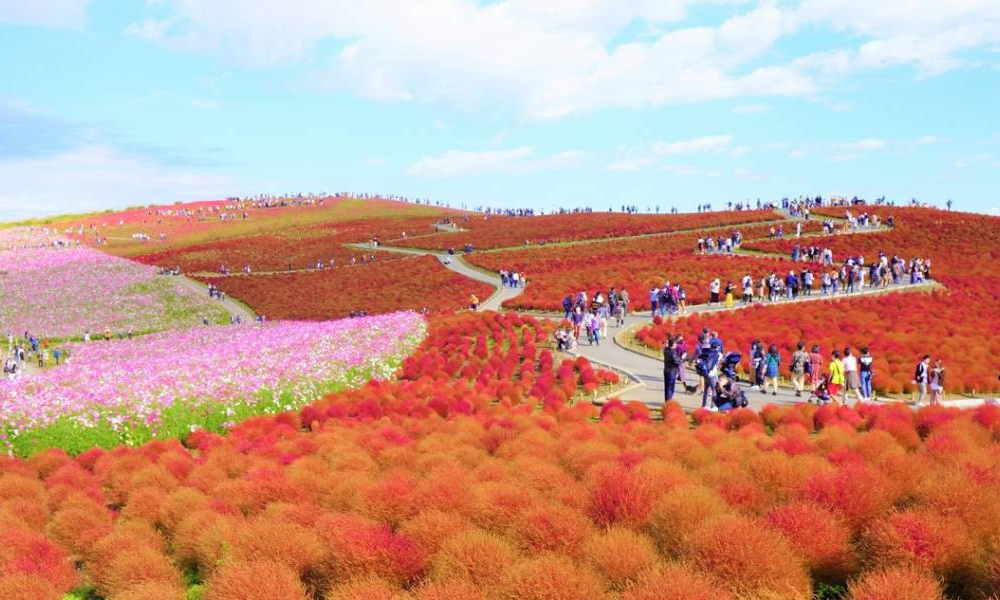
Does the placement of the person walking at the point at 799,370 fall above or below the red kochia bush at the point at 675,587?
below

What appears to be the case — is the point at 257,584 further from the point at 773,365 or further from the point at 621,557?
the point at 773,365

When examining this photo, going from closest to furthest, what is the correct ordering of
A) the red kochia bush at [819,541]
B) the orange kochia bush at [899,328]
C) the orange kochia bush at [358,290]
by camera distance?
the red kochia bush at [819,541] → the orange kochia bush at [899,328] → the orange kochia bush at [358,290]

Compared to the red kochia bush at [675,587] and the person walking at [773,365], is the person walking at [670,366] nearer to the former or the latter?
the person walking at [773,365]

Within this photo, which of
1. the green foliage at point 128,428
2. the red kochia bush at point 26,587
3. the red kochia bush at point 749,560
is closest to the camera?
the red kochia bush at point 749,560

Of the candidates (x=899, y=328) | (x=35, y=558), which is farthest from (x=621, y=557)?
(x=899, y=328)

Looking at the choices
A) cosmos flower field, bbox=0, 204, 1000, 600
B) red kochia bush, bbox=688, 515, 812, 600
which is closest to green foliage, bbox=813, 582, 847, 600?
cosmos flower field, bbox=0, 204, 1000, 600

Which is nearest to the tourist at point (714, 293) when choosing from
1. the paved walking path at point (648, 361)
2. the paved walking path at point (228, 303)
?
the paved walking path at point (648, 361)

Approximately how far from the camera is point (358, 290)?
57688 millimetres

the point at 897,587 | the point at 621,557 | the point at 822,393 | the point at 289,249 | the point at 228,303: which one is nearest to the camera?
the point at 897,587

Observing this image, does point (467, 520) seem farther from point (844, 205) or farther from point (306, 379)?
point (844, 205)

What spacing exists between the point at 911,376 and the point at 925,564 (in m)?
18.1

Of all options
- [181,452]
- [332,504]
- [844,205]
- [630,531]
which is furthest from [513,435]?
[844,205]

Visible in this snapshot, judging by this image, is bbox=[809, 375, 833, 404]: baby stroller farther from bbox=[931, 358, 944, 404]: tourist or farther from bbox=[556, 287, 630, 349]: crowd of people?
bbox=[556, 287, 630, 349]: crowd of people

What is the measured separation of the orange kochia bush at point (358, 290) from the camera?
4944 cm
